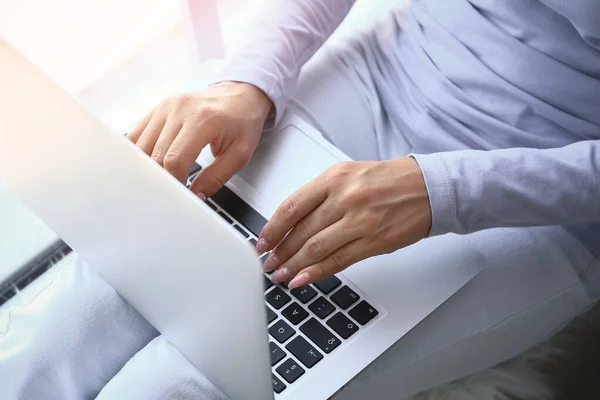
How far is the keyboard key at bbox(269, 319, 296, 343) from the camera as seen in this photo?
0.69m

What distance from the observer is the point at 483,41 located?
33.0 inches

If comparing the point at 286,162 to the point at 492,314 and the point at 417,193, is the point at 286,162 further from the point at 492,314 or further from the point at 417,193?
the point at 492,314

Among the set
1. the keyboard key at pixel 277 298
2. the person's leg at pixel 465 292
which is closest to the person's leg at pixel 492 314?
the person's leg at pixel 465 292

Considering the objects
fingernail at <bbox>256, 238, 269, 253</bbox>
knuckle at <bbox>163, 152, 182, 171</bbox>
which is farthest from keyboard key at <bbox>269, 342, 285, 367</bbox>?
knuckle at <bbox>163, 152, 182, 171</bbox>

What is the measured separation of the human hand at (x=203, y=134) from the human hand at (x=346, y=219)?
0.32 feet

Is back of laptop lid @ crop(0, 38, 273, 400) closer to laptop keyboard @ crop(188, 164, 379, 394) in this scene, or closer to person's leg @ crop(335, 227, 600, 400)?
laptop keyboard @ crop(188, 164, 379, 394)

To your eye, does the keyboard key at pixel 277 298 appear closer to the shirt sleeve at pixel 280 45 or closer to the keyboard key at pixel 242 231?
the keyboard key at pixel 242 231

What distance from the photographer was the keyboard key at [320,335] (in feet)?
2.24

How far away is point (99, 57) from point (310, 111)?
0.54 m

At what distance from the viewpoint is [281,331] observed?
0.69 meters

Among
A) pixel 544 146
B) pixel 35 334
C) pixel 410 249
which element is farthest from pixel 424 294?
pixel 35 334

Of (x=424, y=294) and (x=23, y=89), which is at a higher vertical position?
(x=23, y=89)

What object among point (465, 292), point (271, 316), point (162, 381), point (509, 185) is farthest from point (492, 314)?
point (162, 381)

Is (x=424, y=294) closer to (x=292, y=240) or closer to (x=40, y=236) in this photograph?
(x=292, y=240)
